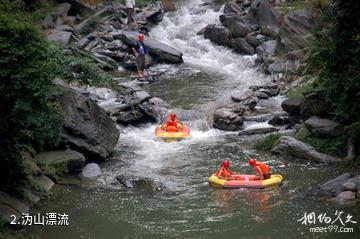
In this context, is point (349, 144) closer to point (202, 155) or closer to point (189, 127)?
point (202, 155)

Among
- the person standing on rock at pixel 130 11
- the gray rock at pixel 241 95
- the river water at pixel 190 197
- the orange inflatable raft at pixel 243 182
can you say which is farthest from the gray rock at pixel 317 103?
the person standing on rock at pixel 130 11

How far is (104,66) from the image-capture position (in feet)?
83.4

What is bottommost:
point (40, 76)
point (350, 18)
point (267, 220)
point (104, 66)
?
point (104, 66)

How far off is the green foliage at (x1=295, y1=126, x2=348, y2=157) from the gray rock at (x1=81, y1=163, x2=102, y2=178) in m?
6.10

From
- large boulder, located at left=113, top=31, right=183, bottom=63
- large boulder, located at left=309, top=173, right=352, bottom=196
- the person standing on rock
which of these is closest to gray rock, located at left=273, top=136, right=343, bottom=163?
large boulder, located at left=309, top=173, right=352, bottom=196

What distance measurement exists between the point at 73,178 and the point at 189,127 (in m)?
5.95

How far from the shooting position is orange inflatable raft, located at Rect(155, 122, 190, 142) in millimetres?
18438

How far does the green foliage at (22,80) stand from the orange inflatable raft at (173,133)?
265 inches

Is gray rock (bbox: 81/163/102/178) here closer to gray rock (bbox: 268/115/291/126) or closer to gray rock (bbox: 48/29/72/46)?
gray rock (bbox: 268/115/291/126)

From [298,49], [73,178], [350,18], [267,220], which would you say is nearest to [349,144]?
[350,18]

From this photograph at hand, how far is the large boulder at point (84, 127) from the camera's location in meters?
15.7

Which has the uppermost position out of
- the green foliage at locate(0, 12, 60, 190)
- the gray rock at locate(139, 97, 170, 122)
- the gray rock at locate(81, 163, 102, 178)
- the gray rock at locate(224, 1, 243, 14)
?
the green foliage at locate(0, 12, 60, 190)

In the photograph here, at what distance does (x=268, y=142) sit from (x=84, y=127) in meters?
5.58

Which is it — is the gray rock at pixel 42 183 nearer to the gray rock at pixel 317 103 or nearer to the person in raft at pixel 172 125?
the person in raft at pixel 172 125
